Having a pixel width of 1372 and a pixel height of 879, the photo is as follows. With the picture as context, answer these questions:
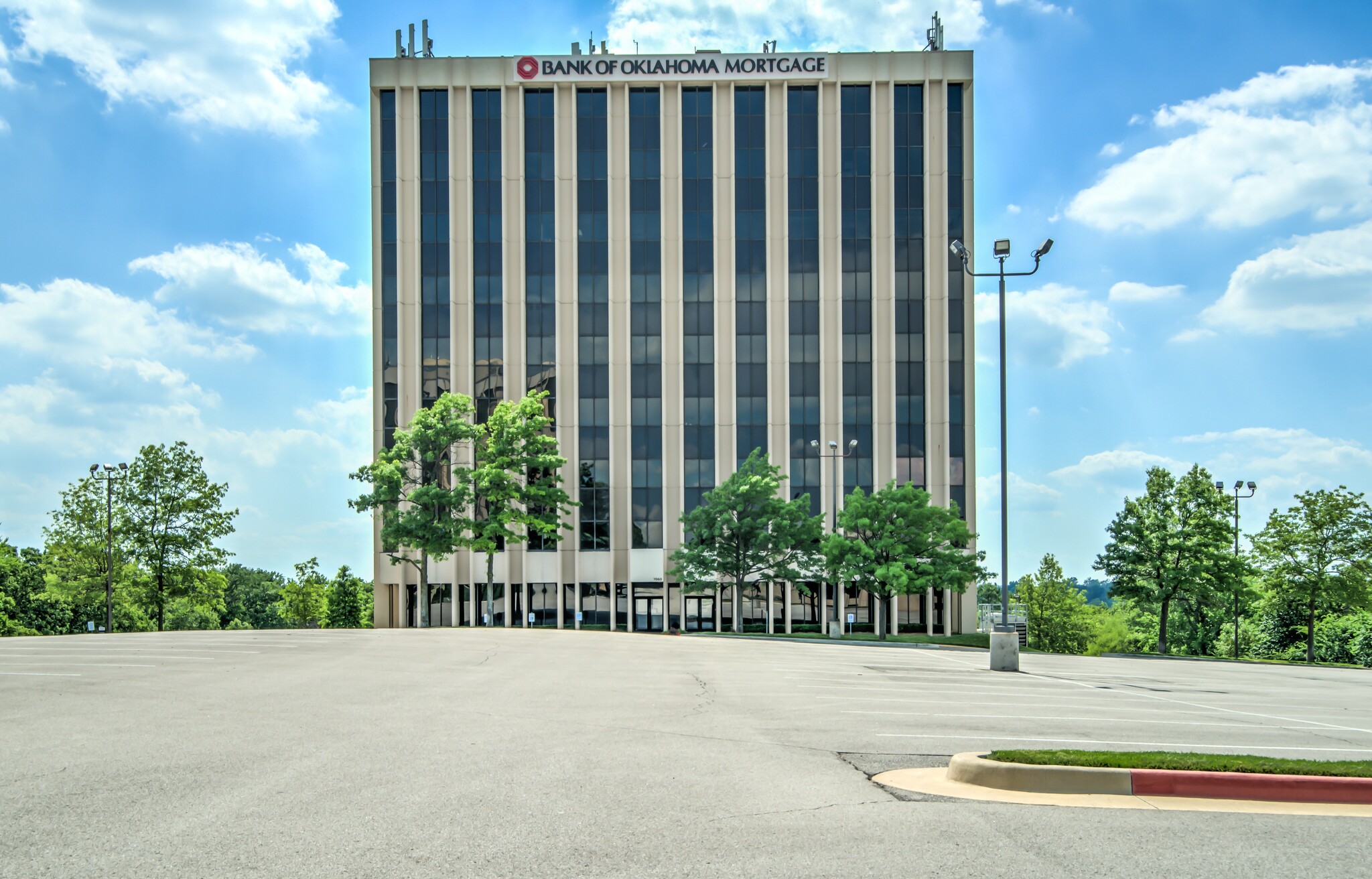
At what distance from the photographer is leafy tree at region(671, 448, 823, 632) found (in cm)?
4488

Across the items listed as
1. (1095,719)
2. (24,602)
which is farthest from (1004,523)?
(24,602)

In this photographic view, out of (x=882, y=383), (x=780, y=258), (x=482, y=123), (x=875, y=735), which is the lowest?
(x=875, y=735)

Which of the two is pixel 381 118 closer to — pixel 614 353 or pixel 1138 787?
pixel 614 353

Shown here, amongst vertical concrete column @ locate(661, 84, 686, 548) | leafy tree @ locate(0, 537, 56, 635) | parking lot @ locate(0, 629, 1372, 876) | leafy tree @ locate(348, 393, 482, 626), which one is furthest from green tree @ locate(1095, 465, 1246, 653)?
leafy tree @ locate(0, 537, 56, 635)

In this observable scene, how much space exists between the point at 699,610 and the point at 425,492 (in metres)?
19.5

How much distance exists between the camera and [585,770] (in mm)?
8445

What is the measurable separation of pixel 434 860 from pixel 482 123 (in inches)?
2184

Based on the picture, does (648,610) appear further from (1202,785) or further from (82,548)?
(1202,785)

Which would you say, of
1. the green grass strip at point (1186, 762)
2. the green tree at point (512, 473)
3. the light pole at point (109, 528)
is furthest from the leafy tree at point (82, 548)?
the green grass strip at point (1186, 762)

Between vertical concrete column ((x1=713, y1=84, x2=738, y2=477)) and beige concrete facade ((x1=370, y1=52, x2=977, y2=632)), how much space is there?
0.09 m

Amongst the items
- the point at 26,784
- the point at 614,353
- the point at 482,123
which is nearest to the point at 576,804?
the point at 26,784

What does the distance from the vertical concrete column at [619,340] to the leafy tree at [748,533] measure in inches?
350

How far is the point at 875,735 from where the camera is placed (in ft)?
35.5

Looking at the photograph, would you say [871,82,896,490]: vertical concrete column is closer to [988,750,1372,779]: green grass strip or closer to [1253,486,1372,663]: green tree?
[1253,486,1372,663]: green tree
